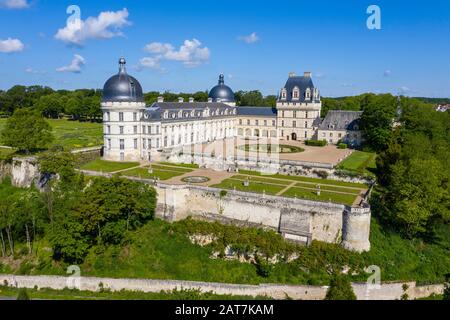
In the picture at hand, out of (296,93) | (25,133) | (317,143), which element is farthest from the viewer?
(296,93)

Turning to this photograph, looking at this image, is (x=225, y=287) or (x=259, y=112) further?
(x=259, y=112)

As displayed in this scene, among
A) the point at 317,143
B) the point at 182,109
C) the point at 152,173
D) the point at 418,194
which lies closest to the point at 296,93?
the point at 317,143

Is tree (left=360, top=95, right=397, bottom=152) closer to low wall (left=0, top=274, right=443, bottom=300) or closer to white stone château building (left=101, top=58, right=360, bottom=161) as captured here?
white stone château building (left=101, top=58, right=360, bottom=161)

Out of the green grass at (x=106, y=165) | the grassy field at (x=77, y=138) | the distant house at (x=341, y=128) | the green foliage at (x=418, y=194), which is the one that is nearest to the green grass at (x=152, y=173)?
the green grass at (x=106, y=165)

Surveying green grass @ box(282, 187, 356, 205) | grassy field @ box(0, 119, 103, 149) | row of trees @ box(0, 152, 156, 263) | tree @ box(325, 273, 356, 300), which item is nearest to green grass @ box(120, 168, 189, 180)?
row of trees @ box(0, 152, 156, 263)

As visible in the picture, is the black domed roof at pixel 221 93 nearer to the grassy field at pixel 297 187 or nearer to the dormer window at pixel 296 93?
the dormer window at pixel 296 93

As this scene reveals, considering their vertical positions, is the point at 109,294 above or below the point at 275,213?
below

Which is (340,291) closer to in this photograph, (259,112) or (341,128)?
(341,128)
